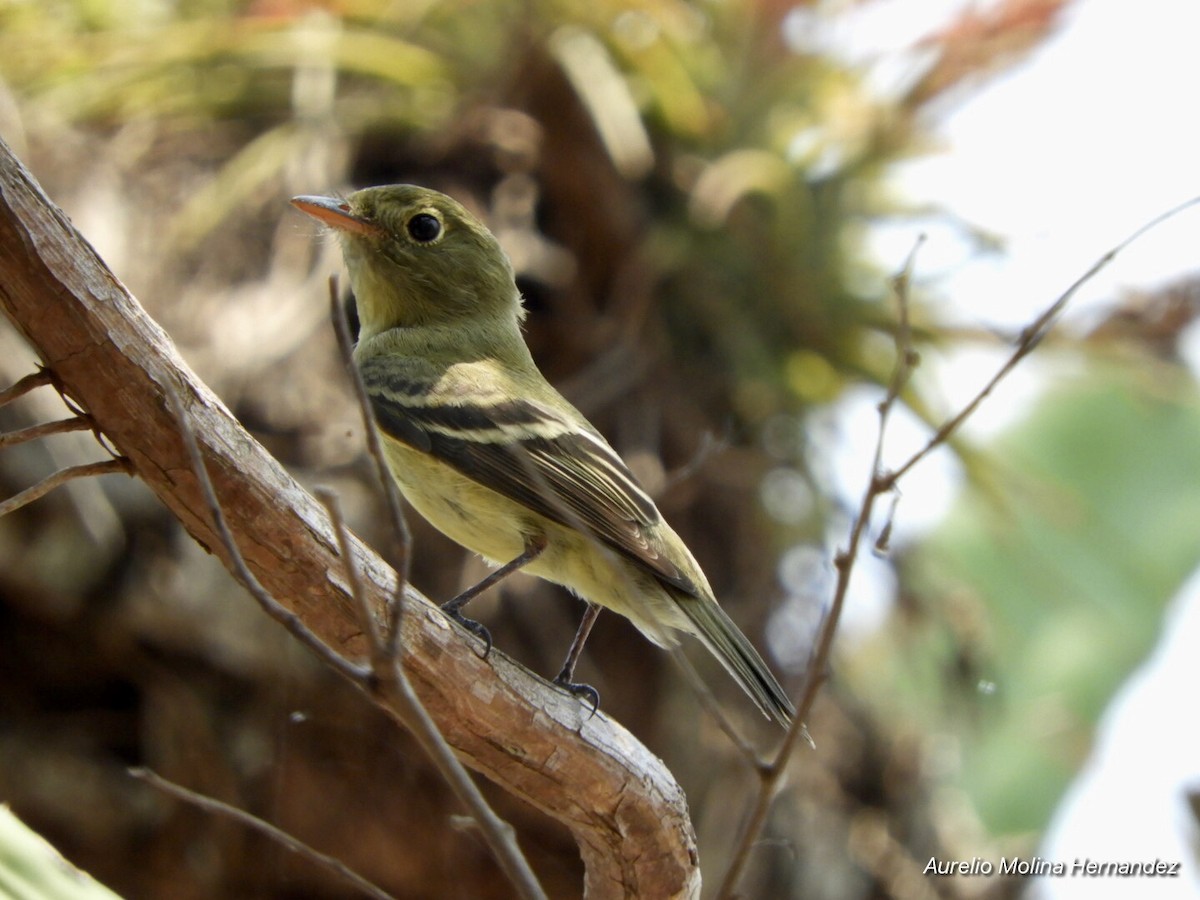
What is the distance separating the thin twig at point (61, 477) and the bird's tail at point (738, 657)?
1.51 meters

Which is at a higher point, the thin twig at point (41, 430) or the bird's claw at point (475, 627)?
the thin twig at point (41, 430)

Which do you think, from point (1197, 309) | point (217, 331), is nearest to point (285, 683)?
point (217, 331)

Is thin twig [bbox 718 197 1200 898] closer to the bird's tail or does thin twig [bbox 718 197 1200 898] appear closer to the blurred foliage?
the bird's tail

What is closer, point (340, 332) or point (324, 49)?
point (340, 332)

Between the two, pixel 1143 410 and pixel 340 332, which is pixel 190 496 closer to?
pixel 340 332

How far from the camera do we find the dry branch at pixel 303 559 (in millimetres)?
2119

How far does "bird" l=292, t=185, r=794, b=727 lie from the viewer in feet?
10.3

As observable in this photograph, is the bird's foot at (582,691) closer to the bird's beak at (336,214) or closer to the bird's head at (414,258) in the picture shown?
the bird's head at (414,258)

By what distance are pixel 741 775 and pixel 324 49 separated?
3.59 m

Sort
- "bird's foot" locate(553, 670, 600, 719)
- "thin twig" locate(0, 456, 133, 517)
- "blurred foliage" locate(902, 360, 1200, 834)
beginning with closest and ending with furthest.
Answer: "thin twig" locate(0, 456, 133, 517) < "bird's foot" locate(553, 670, 600, 719) < "blurred foliage" locate(902, 360, 1200, 834)

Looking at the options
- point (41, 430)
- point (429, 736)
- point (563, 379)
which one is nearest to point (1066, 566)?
point (563, 379)

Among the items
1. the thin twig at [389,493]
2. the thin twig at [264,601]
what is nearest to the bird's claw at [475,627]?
the thin twig at [264,601]

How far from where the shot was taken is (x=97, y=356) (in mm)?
2152

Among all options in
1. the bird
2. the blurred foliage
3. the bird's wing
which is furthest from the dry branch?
the blurred foliage
